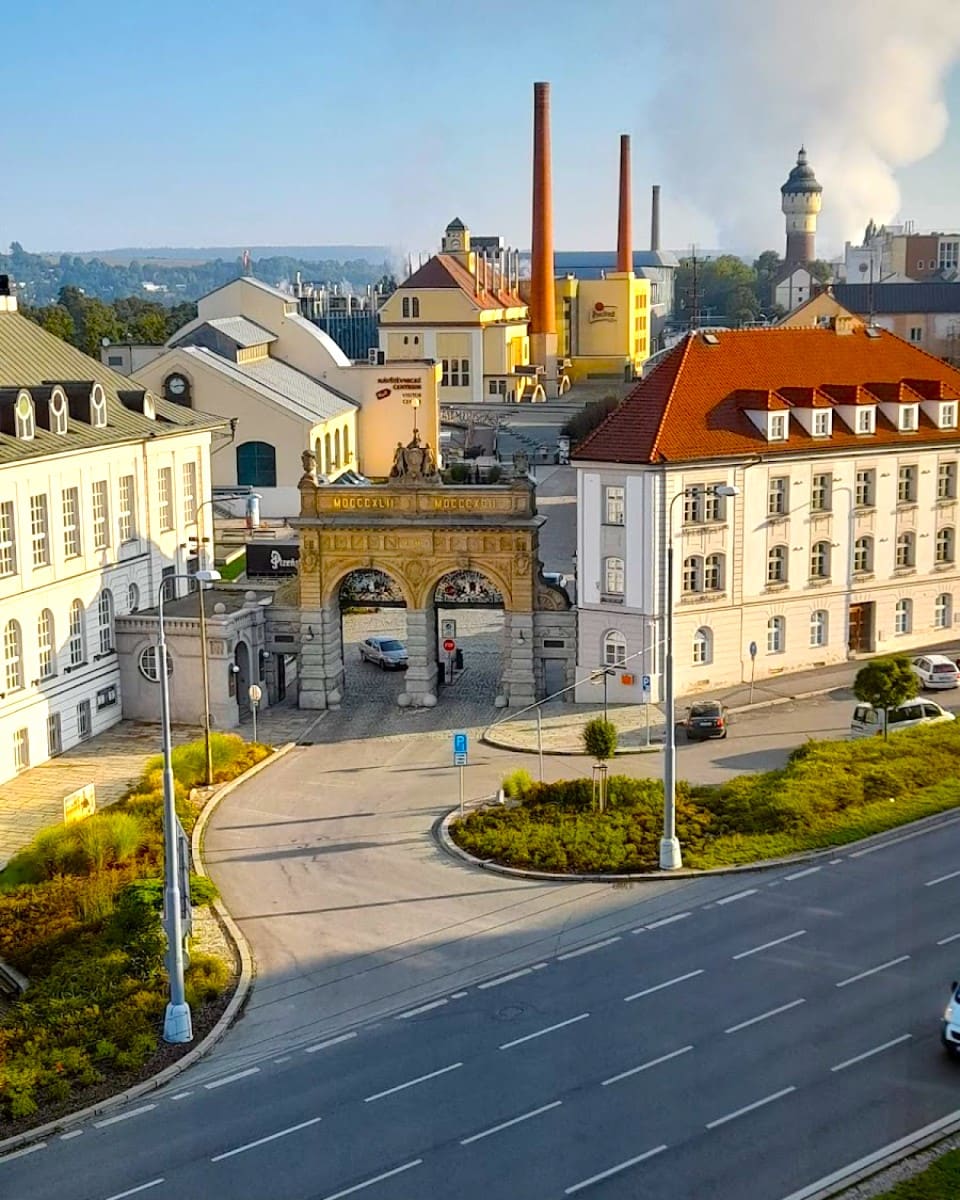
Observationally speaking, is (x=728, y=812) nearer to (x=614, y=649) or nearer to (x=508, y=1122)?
(x=614, y=649)

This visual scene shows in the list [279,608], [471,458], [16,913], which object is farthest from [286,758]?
[471,458]

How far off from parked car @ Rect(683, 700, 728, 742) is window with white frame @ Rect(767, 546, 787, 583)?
750cm

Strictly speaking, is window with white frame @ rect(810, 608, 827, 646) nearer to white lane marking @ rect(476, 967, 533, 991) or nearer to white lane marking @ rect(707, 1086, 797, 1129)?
white lane marking @ rect(476, 967, 533, 991)

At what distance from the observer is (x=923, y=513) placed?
61.0 meters

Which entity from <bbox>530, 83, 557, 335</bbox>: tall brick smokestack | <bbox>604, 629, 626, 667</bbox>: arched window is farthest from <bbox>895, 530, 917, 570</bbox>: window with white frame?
<bbox>530, 83, 557, 335</bbox>: tall brick smokestack

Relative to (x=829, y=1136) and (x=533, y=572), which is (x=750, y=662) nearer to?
(x=533, y=572)

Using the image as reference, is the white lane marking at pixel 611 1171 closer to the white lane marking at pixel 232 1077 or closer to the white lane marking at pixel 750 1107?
the white lane marking at pixel 750 1107

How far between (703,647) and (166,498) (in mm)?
21089

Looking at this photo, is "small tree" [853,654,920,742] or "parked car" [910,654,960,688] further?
"parked car" [910,654,960,688]

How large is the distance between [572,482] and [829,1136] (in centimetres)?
7991

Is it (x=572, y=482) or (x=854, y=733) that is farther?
(x=572, y=482)

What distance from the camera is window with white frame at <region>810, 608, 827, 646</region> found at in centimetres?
5856

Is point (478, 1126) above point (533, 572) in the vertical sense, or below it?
below

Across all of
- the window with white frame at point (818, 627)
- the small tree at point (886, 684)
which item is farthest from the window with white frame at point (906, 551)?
the small tree at point (886, 684)
